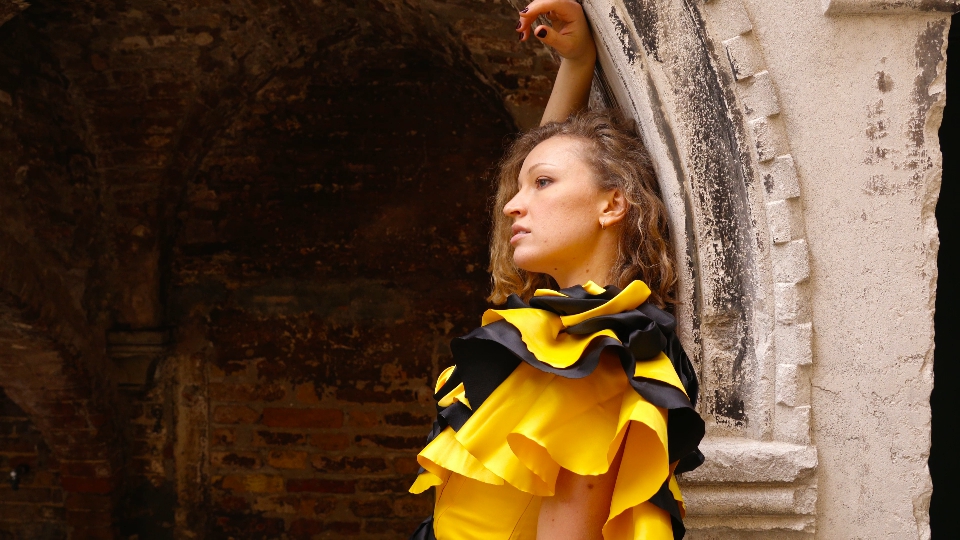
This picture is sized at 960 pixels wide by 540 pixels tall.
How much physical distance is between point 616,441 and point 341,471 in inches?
130

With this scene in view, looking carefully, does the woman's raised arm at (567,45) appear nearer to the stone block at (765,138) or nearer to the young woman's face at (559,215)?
the young woman's face at (559,215)

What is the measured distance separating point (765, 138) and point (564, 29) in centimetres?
46

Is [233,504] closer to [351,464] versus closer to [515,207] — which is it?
[351,464]

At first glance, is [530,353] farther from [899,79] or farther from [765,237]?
[899,79]

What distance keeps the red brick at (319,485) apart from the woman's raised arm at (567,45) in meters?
3.05

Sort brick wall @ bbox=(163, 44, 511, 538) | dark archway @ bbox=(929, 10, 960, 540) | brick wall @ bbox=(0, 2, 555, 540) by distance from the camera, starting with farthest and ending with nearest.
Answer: brick wall @ bbox=(163, 44, 511, 538) → brick wall @ bbox=(0, 2, 555, 540) → dark archway @ bbox=(929, 10, 960, 540)

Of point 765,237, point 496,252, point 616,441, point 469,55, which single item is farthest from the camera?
point 469,55

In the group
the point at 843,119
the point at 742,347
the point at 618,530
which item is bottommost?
the point at 618,530

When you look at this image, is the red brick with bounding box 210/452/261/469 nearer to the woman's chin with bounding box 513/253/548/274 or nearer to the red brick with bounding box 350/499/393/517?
the red brick with bounding box 350/499/393/517

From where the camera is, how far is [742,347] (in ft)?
4.54

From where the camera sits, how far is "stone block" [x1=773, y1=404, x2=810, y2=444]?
1.36m

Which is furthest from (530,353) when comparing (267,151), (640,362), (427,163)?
(267,151)

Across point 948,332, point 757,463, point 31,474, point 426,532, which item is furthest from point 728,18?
point 31,474

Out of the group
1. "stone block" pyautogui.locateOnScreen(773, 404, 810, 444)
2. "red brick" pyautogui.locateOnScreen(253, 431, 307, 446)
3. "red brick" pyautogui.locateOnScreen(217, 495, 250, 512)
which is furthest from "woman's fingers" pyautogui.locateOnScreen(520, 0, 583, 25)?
"red brick" pyautogui.locateOnScreen(217, 495, 250, 512)
